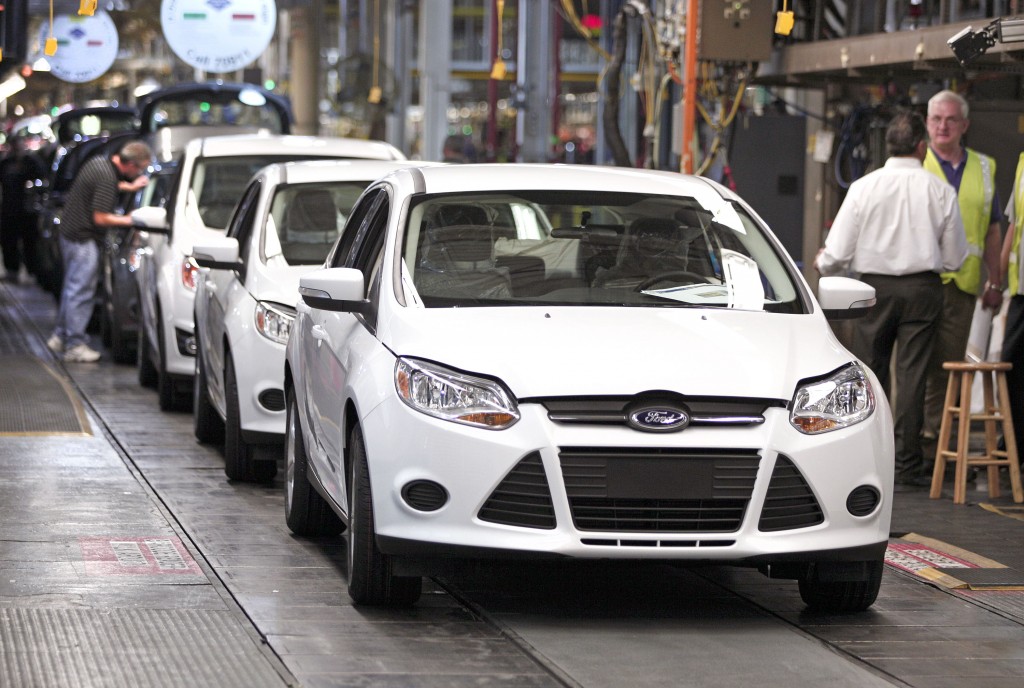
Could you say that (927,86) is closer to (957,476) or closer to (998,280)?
(998,280)

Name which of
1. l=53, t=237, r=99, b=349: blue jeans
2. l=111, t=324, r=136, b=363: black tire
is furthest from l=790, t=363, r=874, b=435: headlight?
l=53, t=237, r=99, b=349: blue jeans

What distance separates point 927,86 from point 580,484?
9.24 metres

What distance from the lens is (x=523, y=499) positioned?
6.12 m

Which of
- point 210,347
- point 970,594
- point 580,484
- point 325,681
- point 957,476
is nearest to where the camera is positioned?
point 325,681

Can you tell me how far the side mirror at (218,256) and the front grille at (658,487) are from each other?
14.0 ft

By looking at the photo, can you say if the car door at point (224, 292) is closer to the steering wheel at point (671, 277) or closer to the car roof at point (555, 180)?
the car roof at point (555, 180)

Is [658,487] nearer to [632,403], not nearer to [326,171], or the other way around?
[632,403]

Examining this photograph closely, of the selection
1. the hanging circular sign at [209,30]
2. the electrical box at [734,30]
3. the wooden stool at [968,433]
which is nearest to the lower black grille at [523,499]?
the wooden stool at [968,433]

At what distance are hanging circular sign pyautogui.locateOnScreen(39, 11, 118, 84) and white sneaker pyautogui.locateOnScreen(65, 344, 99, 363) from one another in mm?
9419

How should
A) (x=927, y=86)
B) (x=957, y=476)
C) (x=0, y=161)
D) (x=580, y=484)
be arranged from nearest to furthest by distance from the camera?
(x=580, y=484) → (x=957, y=476) → (x=927, y=86) → (x=0, y=161)

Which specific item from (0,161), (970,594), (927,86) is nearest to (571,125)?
(0,161)

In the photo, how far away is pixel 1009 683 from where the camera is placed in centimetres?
592

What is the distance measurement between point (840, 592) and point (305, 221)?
4.87 meters

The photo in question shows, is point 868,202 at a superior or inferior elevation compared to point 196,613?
superior
